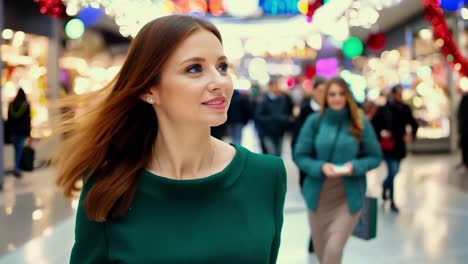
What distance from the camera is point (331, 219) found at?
4.11 metres

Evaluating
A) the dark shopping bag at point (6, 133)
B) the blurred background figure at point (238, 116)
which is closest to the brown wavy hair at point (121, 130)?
the dark shopping bag at point (6, 133)

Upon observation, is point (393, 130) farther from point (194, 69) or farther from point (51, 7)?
point (194, 69)

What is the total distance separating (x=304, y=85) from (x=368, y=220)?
1019 cm

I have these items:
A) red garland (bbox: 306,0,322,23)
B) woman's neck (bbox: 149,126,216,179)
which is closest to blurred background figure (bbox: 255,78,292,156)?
red garland (bbox: 306,0,322,23)

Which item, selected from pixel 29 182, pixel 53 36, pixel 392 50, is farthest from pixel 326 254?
pixel 392 50

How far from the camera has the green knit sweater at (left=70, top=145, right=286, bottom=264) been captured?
4.78 feet

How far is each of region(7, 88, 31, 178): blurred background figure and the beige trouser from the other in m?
6.77

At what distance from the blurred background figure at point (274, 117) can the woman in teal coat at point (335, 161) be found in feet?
20.4

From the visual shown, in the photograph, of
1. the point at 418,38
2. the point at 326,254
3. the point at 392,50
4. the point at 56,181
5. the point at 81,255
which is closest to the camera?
the point at 81,255

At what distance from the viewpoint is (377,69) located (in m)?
19.8

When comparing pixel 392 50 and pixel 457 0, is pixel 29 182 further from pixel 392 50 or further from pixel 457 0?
pixel 392 50

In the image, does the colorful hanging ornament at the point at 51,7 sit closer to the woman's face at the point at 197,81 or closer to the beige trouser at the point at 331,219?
the beige trouser at the point at 331,219

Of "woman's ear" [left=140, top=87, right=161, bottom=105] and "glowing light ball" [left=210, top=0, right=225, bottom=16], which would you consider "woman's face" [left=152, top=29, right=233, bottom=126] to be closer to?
"woman's ear" [left=140, top=87, right=161, bottom=105]

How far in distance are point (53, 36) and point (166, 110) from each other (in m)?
12.8
